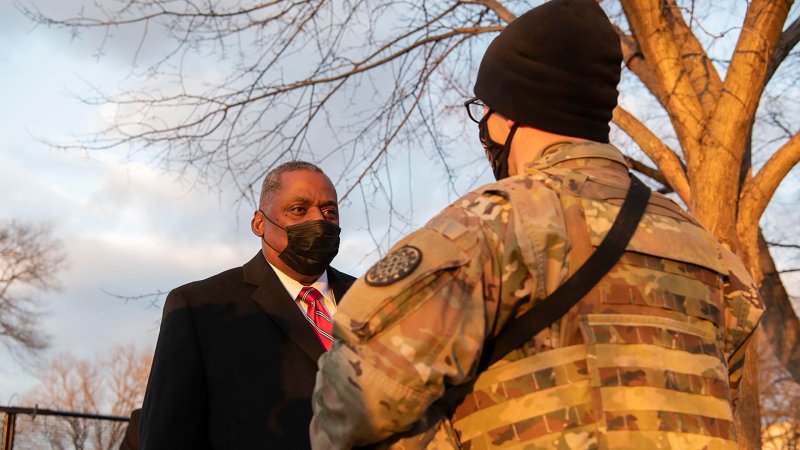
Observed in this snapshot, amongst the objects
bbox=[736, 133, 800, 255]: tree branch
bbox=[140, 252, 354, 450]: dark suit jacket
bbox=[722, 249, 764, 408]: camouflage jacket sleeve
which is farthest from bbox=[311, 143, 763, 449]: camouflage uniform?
bbox=[736, 133, 800, 255]: tree branch

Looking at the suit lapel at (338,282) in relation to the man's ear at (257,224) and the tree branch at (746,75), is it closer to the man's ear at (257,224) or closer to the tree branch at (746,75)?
the man's ear at (257,224)

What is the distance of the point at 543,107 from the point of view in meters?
2.33

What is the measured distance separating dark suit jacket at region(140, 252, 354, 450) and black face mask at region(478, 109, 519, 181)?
168cm

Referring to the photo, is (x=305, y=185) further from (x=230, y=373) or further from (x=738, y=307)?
(x=738, y=307)

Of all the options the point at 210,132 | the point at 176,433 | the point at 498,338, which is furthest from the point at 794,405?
the point at 498,338

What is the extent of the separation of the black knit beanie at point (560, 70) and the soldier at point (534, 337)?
0.14 m

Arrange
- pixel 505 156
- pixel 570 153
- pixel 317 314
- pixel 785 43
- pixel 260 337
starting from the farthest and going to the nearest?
1. pixel 785 43
2. pixel 317 314
3. pixel 260 337
4. pixel 505 156
5. pixel 570 153

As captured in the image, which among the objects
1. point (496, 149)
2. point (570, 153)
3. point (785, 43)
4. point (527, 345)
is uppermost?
point (785, 43)

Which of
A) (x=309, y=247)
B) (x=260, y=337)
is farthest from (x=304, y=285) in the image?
(x=260, y=337)

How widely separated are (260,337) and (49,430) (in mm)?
3943

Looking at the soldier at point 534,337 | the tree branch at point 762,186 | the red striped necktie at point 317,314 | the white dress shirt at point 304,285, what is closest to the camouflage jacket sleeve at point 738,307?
the soldier at point 534,337

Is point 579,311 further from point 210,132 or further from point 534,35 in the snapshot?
point 210,132

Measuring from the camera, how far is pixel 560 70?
2328 millimetres

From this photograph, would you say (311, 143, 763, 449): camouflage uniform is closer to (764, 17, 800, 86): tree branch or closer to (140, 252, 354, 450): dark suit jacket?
(140, 252, 354, 450): dark suit jacket
